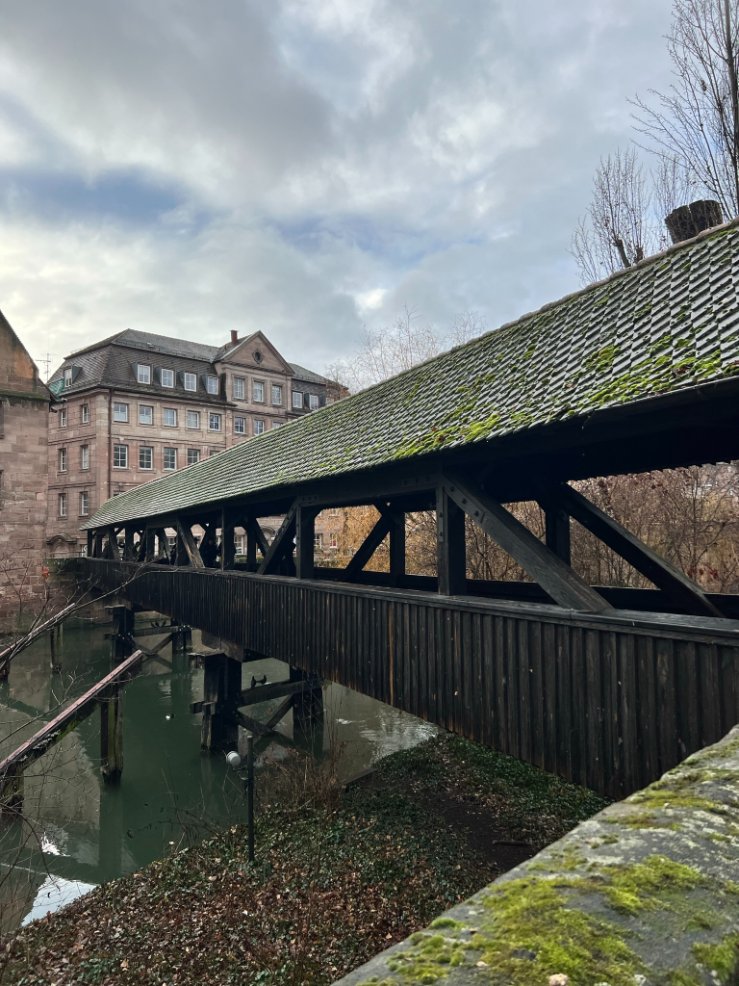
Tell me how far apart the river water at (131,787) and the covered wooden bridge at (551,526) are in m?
3.11

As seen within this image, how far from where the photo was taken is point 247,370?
123ft

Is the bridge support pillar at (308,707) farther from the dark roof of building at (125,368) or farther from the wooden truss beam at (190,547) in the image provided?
the dark roof of building at (125,368)

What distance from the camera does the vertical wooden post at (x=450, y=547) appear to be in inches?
216

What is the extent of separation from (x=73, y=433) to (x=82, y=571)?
12.9 m

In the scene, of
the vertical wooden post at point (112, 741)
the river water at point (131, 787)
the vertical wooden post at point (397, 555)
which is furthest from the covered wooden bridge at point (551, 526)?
the vertical wooden post at point (112, 741)

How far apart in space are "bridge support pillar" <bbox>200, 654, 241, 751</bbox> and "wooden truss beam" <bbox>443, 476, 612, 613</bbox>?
23.7 ft

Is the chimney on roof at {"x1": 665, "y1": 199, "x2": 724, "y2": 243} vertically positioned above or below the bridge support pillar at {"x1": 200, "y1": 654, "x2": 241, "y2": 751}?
above

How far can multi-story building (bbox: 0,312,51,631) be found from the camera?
2023 centimetres

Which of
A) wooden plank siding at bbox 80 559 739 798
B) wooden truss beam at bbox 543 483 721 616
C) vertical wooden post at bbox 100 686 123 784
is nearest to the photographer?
wooden plank siding at bbox 80 559 739 798

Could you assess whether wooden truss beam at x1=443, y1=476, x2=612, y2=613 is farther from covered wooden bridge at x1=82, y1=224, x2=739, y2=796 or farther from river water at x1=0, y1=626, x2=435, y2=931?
river water at x1=0, y1=626, x2=435, y2=931

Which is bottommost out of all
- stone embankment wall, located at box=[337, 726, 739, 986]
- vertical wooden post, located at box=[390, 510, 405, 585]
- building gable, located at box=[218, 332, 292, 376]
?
stone embankment wall, located at box=[337, 726, 739, 986]

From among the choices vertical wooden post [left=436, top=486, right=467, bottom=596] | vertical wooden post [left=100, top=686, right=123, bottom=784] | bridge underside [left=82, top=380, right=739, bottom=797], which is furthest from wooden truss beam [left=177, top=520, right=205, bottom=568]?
vertical wooden post [left=436, top=486, right=467, bottom=596]

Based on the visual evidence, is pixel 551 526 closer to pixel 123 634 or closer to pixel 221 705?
pixel 221 705

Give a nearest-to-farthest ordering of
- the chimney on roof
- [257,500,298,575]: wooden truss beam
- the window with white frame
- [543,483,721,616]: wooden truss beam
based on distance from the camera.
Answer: [543,483,721,616]: wooden truss beam < the chimney on roof < [257,500,298,575]: wooden truss beam < the window with white frame
